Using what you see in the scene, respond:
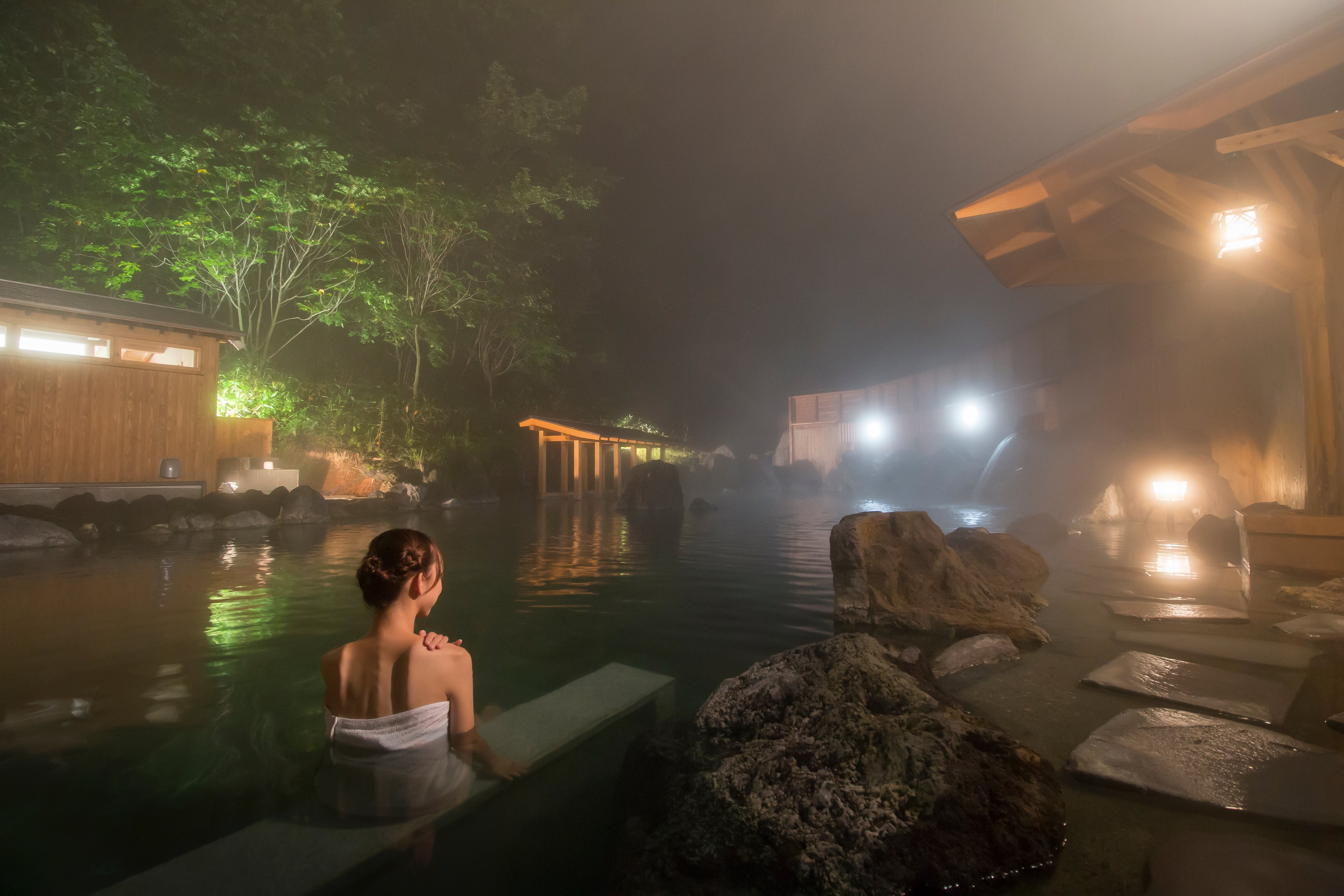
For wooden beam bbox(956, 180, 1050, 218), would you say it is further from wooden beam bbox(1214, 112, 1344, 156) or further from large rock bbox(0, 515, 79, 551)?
large rock bbox(0, 515, 79, 551)

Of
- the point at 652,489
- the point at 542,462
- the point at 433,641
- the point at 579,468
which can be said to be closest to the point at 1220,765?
the point at 433,641

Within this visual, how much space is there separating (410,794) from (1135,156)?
6.61m

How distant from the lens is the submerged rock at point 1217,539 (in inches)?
259

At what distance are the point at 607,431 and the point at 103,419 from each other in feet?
40.9

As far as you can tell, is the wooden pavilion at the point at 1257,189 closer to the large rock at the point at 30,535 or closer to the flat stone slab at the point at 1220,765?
the flat stone slab at the point at 1220,765

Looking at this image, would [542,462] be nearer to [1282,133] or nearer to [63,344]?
[63,344]

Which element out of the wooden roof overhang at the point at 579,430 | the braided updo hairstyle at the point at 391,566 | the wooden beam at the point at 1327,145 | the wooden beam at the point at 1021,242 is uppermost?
the wooden beam at the point at 1021,242

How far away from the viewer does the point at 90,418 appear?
10.9 m

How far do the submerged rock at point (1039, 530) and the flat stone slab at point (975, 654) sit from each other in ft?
19.6

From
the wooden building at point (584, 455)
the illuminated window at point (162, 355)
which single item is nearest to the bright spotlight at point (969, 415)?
the wooden building at point (584, 455)

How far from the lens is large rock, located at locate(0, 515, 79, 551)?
7.88 meters

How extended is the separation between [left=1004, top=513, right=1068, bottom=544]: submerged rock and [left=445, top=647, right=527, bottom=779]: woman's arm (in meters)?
8.57

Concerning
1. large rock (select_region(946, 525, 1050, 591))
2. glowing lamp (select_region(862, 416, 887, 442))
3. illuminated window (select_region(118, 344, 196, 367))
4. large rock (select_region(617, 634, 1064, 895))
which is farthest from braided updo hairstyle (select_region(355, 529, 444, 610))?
glowing lamp (select_region(862, 416, 887, 442))

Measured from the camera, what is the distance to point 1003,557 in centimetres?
526
